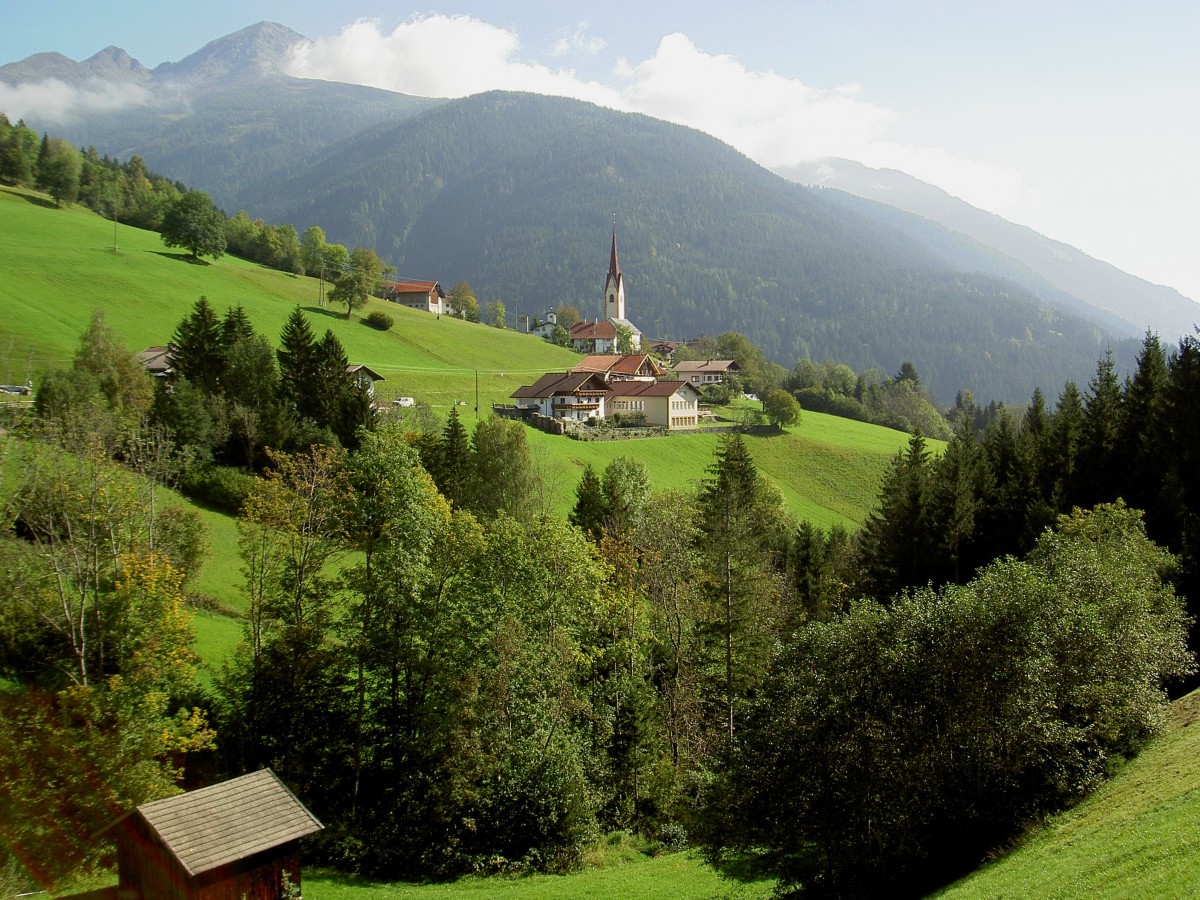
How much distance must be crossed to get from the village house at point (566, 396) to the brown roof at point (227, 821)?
217 feet

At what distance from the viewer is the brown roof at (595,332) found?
534ft

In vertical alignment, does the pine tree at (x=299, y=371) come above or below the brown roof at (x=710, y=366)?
below

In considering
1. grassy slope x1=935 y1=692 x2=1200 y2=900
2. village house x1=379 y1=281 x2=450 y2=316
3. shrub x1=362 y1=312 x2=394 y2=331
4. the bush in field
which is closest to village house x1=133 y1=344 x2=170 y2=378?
shrub x1=362 y1=312 x2=394 y2=331

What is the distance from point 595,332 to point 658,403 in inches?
2967

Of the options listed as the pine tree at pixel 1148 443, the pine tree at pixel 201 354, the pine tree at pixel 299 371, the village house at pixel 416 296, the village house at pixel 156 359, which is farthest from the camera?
the village house at pixel 416 296

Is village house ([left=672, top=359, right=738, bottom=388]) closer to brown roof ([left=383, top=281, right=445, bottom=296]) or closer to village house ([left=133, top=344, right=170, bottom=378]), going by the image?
brown roof ([left=383, top=281, right=445, bottom=296])

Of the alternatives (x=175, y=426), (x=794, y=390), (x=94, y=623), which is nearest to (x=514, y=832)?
(x=94, y=623)

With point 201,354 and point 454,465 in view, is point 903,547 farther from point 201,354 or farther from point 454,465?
point 201,354

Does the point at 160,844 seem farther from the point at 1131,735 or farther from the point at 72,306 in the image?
the point at 72,306

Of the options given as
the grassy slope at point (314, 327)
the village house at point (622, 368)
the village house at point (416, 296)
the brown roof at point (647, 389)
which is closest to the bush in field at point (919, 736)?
the grassy slope at point (314, 327)

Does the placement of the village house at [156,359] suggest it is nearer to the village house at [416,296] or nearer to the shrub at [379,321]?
the shrub at [379,321]

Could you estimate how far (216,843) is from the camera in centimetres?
1773

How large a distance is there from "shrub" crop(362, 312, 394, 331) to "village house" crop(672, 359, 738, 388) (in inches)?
1929

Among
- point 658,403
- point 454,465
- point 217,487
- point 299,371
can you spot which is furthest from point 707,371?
point 217,487
